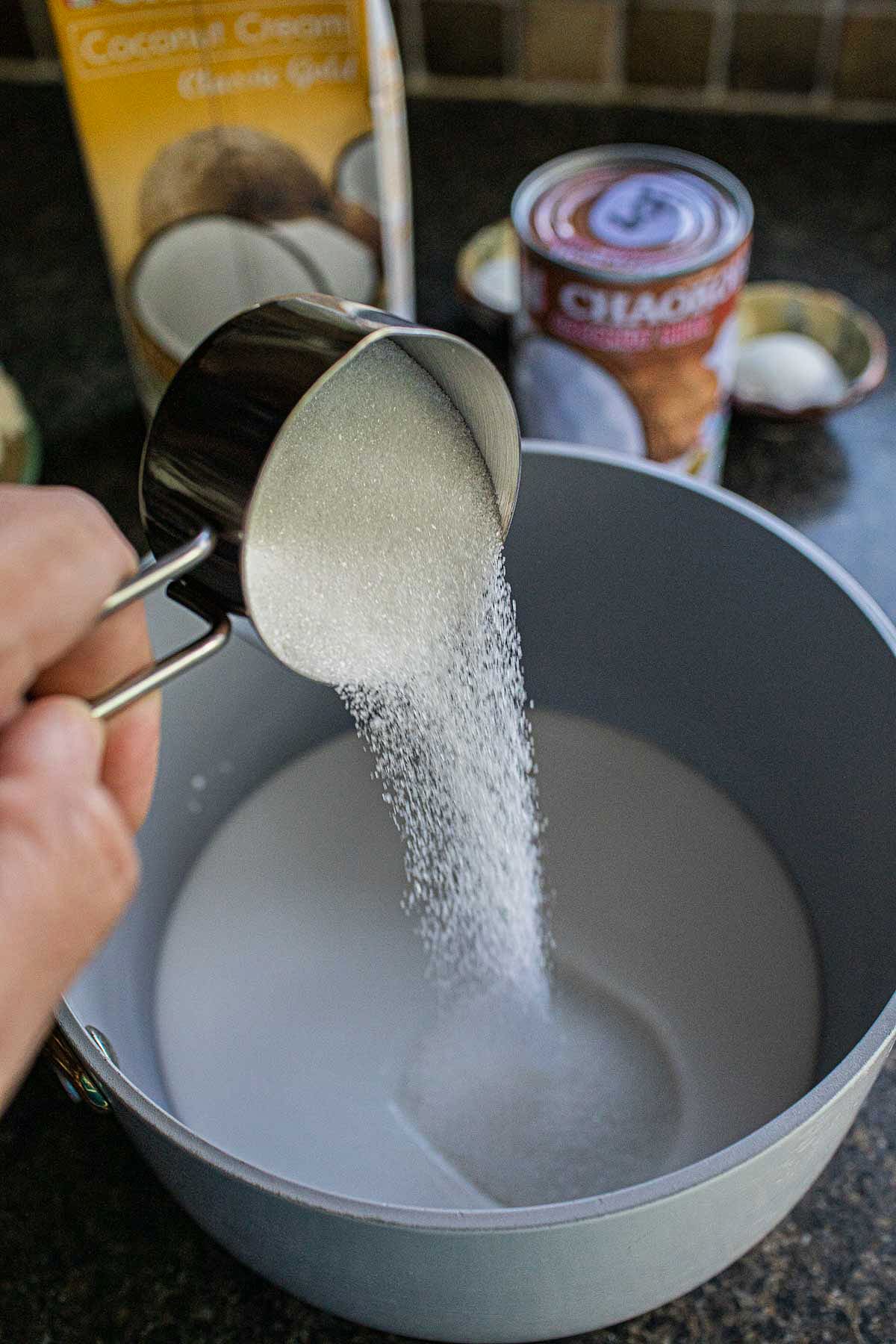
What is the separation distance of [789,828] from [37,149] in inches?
32.8

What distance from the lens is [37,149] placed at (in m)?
1.05

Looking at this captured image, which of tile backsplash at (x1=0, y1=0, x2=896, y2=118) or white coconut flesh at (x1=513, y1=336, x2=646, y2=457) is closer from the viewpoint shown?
white coconut flesh at (x1=513, y1=336, x2=646, y2=457)

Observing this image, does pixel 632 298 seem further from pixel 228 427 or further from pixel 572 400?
pixel 228 427

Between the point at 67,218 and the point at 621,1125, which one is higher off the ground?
the point at 67,218

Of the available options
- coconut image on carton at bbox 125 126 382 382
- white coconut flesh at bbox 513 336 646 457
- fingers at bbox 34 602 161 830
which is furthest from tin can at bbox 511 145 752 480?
fingers at bbox 34 602 161 830

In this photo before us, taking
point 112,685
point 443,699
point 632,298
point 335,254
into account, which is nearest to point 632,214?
point 632,298

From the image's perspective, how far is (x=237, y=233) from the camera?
709 mm

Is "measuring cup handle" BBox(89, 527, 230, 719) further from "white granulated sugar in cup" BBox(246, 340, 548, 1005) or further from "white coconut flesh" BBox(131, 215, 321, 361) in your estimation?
"white coconut flesh" BBox(131, 215, 321, 361)

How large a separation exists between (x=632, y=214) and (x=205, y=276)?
0.80 ft

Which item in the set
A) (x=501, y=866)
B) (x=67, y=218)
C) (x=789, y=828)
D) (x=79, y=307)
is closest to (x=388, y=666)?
(x=501, y=866)

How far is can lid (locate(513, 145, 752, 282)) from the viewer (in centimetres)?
63

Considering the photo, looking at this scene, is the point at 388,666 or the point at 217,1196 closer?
the point at 217,1196

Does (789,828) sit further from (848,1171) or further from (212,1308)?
(212,1308)

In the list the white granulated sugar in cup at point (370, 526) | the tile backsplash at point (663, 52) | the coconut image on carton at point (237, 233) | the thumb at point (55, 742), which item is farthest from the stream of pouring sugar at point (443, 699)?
the tile backsplash at point (663, 52)
